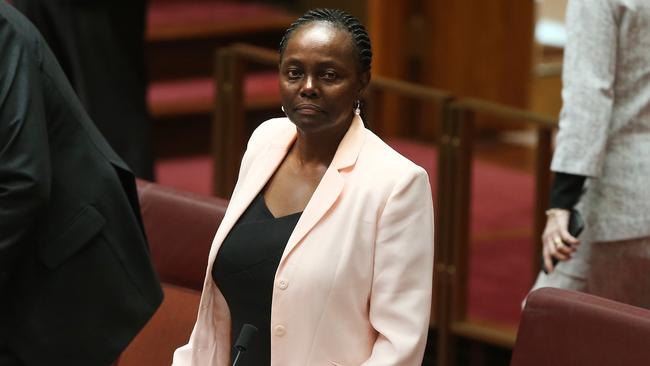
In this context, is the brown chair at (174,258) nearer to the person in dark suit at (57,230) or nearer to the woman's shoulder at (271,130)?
the person in dark suit at (57,230)

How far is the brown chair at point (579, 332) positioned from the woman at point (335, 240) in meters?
0.49

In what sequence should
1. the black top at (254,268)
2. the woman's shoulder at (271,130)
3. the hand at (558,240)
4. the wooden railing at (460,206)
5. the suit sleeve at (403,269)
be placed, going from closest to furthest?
the suit sleeve at (403,269) < the black top at (254,268) < the woman's shoulder at (271,130) < the hand at (558,240) < the wooden railing at (460,206)

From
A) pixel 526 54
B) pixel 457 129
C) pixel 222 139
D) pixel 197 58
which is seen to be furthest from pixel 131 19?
pixel 526 54

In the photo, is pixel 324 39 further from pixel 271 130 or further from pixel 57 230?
pixel 57 230

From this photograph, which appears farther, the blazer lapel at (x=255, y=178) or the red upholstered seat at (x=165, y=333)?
the red upholstered seat at (x=165, y=333)

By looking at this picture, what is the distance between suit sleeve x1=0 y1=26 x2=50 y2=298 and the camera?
129 inches

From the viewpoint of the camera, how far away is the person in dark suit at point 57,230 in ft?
10.8

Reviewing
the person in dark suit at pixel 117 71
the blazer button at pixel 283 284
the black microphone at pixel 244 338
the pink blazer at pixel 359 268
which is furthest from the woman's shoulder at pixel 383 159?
the person in dark suit at pixel 117 71

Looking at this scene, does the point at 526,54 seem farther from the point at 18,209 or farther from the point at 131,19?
the point at 18,209

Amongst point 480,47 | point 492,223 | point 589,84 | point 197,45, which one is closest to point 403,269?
point 589,84

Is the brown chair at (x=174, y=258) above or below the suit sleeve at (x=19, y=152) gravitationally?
below

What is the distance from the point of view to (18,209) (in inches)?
129

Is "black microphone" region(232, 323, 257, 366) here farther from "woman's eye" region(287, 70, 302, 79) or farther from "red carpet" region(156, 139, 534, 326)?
"red carpet" region(156, 139, 534, 326)

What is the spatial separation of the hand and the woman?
2.75ft
